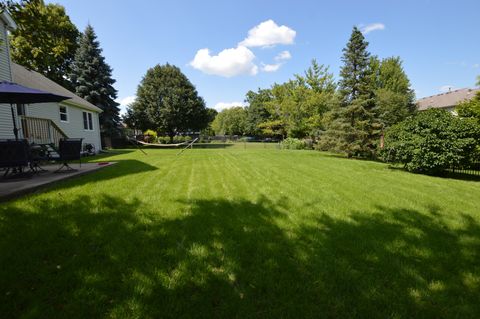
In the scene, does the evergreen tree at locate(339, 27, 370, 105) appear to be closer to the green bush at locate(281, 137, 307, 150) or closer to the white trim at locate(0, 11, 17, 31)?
the green bush at locate(281, 137, 307, 150)

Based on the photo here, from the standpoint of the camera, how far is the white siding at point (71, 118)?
13444 mm

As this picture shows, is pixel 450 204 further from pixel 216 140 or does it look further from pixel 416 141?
pixel 216 140

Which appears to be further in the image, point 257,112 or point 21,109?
point 257,112

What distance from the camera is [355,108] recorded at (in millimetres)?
16500

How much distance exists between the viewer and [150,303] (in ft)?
6.72

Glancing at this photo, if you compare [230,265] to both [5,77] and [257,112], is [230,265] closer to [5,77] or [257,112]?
[5,77]

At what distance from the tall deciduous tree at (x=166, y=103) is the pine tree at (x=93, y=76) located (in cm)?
586

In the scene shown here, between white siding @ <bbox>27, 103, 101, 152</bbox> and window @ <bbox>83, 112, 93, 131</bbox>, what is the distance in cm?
33

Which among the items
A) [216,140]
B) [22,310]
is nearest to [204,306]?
[22,310]

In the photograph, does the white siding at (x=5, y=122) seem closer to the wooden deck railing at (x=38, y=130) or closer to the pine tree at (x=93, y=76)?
the wooden deck railing at (x=38, y=130)

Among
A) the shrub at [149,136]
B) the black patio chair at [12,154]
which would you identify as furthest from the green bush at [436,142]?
the shrub at [149,136]

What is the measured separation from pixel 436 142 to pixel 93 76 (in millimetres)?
27926

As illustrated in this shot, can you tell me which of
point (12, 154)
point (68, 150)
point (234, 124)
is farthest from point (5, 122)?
point (234, 124)

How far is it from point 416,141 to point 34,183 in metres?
12.2
